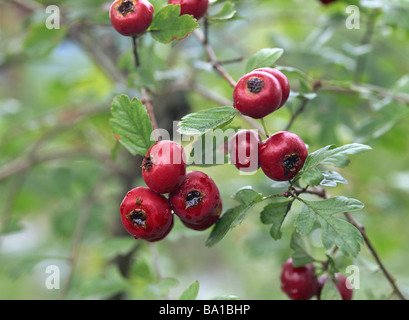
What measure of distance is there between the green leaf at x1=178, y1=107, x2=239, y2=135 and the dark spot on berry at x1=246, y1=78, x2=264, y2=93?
0.04 metres

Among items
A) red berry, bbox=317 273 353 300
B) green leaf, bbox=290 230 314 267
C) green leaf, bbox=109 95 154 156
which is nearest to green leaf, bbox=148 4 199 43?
green leaf, bbox=109 95 154 156

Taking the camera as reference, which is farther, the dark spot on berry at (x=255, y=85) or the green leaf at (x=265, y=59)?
the green leaf at (x=265, y=59)

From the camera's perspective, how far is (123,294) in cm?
156

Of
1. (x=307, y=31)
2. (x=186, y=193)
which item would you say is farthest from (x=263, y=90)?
(x=307, y=31)

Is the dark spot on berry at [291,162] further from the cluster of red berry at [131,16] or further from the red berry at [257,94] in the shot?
the cluster of red berry at [131,16]

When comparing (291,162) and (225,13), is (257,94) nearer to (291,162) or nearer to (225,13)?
(291,162)

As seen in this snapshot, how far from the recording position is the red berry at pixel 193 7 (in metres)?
0.68

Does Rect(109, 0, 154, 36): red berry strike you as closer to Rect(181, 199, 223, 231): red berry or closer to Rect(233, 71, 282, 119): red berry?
Rect(233, 71, 282, 119): red berry

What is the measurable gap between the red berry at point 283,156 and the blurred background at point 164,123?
0.16m

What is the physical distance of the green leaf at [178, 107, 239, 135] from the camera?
57 centimetres

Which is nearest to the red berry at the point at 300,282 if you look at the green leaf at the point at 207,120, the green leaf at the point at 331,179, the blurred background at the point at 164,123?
the blurred background at the point at 164,123

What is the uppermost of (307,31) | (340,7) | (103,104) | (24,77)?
(24,77)
